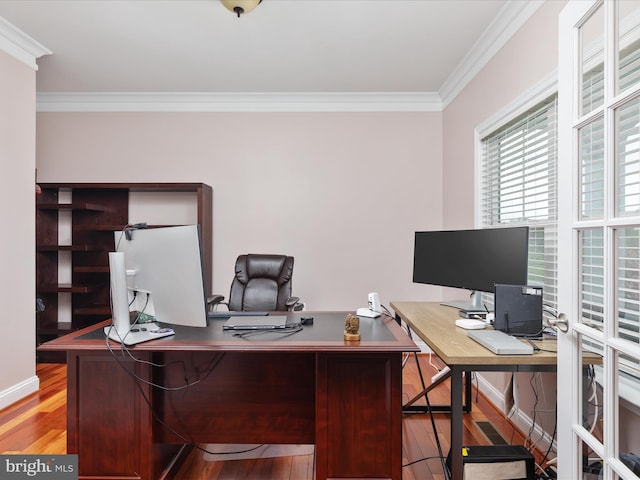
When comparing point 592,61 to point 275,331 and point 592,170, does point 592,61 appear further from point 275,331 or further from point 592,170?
point 275,331

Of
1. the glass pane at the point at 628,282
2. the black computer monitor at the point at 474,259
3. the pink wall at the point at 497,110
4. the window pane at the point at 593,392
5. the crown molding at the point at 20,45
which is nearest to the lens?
the glass pane at the point at 628,282

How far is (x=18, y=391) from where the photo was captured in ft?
9.34

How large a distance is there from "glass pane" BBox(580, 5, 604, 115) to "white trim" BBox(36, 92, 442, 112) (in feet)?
8.92

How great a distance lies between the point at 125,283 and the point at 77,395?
1.81ft

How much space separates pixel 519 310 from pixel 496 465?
677mm

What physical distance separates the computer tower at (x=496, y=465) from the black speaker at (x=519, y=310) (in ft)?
1.72

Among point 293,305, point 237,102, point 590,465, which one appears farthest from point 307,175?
point 590,465

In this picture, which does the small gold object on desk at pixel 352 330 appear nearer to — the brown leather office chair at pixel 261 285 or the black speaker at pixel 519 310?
the black speaker at pixel 519 310

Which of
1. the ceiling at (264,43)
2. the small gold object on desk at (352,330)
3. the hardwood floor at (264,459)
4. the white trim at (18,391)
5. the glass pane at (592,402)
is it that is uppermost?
the ceiling at (264,43)

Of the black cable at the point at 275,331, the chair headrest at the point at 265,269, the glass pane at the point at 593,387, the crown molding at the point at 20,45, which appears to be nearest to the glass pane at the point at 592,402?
the glass pane at the point at 593,387

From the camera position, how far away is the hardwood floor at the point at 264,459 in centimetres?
197

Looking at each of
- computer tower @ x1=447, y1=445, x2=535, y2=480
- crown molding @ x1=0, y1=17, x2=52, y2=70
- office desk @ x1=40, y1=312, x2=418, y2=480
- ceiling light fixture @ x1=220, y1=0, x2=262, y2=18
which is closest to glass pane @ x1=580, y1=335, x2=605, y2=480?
computer tower @ x1=447, y1=445, x2=535, y2=480

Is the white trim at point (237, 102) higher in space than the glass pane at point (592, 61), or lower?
higher

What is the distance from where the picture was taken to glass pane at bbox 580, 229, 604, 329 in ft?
4.12
